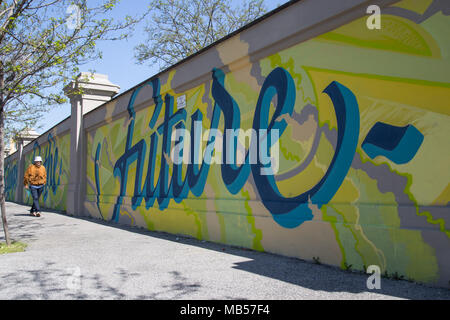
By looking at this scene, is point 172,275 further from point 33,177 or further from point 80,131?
point 80,131

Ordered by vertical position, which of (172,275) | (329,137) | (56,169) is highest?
(329,137)

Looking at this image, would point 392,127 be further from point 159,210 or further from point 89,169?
point 89,169

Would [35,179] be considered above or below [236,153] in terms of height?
below

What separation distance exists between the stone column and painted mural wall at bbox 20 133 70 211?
1.26 m

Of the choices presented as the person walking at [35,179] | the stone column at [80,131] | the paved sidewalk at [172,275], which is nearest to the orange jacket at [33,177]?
the person walking at [35,179]

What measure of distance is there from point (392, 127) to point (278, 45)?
2180 millimetres

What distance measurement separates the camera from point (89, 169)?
12.3 meters

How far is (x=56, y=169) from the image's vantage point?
15680mm

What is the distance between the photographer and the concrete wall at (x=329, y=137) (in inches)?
146

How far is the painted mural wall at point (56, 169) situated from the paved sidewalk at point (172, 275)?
27.5 feet

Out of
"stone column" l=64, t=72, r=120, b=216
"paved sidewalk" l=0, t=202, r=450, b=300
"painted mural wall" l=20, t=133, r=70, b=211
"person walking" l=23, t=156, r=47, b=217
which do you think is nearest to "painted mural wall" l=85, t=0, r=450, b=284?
"paved sidewalk" l=0, t=202, r=450, b=300

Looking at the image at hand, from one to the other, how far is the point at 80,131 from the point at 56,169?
11.9ft

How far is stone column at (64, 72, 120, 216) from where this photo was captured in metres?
12.5

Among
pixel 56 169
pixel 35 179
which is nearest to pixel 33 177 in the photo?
pixel 35 179
